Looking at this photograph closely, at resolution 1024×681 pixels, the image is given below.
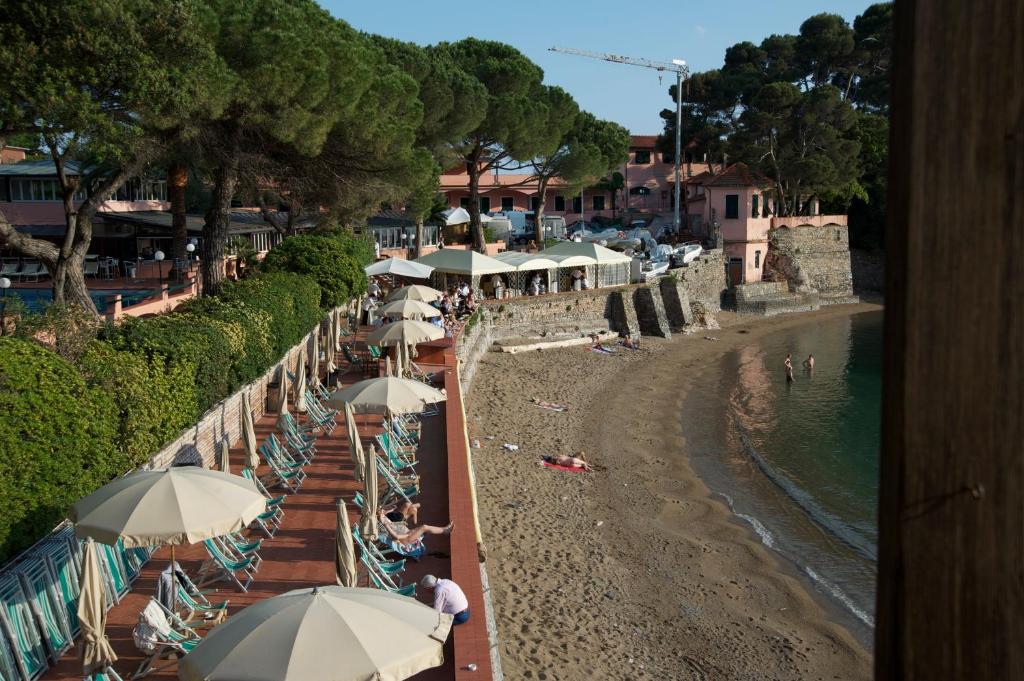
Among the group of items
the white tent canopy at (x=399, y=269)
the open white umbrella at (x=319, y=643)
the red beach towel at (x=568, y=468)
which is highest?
the white tent canopy at (x=399, y=269)

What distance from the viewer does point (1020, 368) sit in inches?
38.0

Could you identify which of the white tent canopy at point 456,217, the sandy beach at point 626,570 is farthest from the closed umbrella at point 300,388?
the white tent canopy at point 456,217

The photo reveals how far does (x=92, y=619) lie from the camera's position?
740 cm

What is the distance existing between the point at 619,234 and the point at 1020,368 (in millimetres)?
53236

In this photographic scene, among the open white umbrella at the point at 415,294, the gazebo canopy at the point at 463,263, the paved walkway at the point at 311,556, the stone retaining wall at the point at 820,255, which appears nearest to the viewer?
the paved walkway at the point at 311,556

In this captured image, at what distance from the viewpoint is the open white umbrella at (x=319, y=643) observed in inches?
252

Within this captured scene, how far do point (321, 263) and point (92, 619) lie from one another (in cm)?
1719

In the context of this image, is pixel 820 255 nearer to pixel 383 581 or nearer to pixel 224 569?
pixel 383 581

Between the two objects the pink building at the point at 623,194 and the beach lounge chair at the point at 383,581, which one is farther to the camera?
the pink building at the point at 623,194

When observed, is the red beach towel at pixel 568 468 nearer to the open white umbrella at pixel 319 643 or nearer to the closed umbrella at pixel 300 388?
the closed umbrella at pixel 300 388

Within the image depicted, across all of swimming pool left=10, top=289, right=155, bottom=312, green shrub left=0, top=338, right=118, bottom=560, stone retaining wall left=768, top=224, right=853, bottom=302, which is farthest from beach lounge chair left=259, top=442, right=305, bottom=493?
stone retaining wall left=768, top=224, right=853, bottom=302

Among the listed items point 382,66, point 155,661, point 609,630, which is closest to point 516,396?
point 382,66

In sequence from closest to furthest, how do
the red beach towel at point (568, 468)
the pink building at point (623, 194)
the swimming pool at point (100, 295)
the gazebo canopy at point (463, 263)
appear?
1. the red beach towel at point (568, 468)
2. the swimming pool at point (100, 295)
3. the gazebo canopy at point (463, 263)
4. the pink building at point (623, 194)

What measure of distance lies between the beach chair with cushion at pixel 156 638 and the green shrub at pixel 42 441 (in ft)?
5.02
